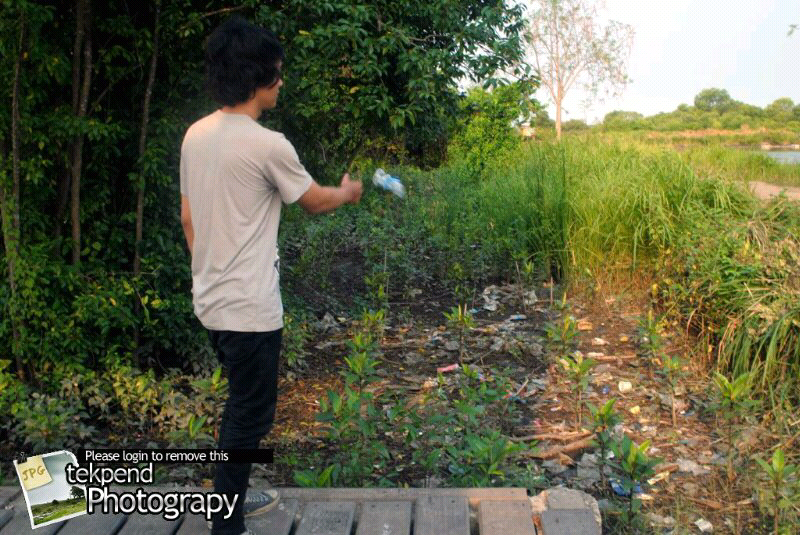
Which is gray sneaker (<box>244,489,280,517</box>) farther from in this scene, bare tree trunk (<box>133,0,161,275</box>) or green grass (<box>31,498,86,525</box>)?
bare tree trunk (<box>133,0,161,275</box>)

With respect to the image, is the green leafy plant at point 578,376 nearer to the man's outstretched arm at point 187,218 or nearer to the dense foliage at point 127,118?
the dense foliage at point 127,118

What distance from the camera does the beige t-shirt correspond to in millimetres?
2615

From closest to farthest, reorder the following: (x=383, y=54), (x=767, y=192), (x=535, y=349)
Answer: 1. (x=383, y=54)
2. (x=535, y=349)
3. (x=767, y=192)

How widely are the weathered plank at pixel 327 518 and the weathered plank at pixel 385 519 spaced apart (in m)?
0.05

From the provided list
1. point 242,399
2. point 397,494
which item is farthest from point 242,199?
point 397,494

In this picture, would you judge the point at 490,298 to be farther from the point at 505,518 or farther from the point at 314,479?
the point at 505,518

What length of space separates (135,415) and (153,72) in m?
1.87

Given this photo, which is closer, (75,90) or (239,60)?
(239,60)

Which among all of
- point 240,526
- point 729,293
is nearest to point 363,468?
point 240,526

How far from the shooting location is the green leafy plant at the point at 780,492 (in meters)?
3.18

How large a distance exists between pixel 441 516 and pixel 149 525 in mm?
1067

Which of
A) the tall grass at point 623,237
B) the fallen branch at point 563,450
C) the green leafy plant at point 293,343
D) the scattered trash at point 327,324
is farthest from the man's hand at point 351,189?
the scattered trash at point 327,324

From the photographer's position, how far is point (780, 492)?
11.1ft

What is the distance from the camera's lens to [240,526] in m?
2.90
